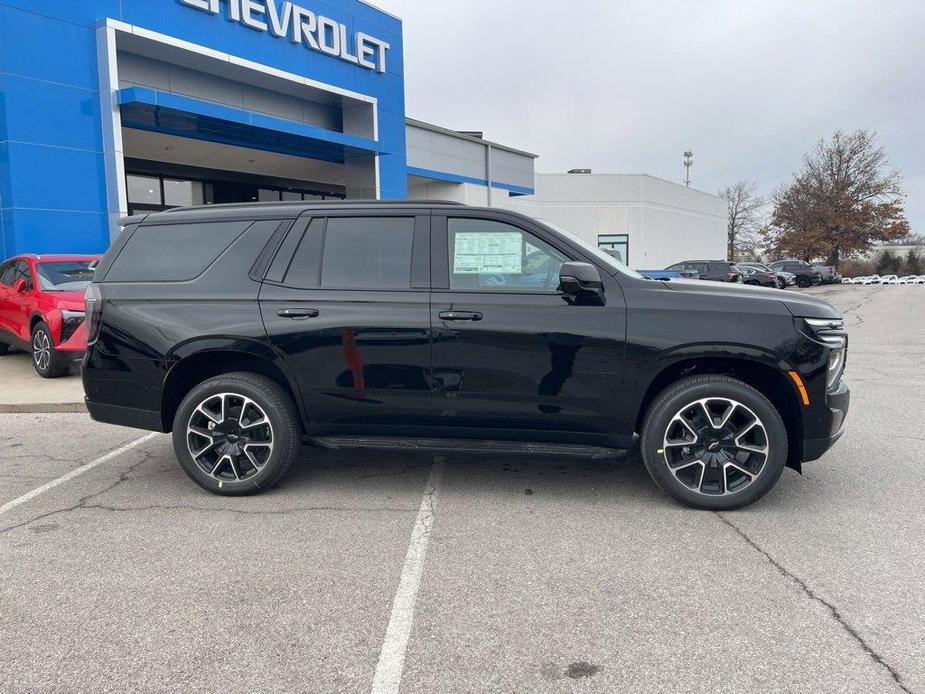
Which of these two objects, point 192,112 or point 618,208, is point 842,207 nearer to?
point 618,208

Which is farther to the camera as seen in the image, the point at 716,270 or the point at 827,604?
the point at 716,270

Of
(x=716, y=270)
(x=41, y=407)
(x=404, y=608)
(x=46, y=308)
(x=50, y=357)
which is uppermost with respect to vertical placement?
(x=716, y=270)

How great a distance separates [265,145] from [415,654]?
17431 millimetres

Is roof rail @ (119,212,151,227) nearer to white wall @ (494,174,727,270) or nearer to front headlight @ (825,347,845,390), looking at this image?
front headlight @ (825,347,845,390)

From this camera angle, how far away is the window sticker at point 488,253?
4.37m

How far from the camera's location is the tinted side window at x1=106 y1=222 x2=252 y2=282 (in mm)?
4672

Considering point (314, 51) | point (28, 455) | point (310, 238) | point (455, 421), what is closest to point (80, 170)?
point (314, 51)

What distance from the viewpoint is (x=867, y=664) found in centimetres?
255

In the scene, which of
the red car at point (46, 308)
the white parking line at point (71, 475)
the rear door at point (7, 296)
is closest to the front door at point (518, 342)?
the white parking line at point (71, 475)

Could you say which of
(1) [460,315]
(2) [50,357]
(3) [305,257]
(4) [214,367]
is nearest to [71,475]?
(4) [214,367]

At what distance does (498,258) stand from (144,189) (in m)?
18.2

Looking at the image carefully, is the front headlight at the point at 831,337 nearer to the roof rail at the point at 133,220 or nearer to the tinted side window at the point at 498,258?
the tinted side window at the point at 498,258

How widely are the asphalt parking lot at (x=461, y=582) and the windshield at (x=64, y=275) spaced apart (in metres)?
4.83

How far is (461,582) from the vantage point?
10.7 ft
